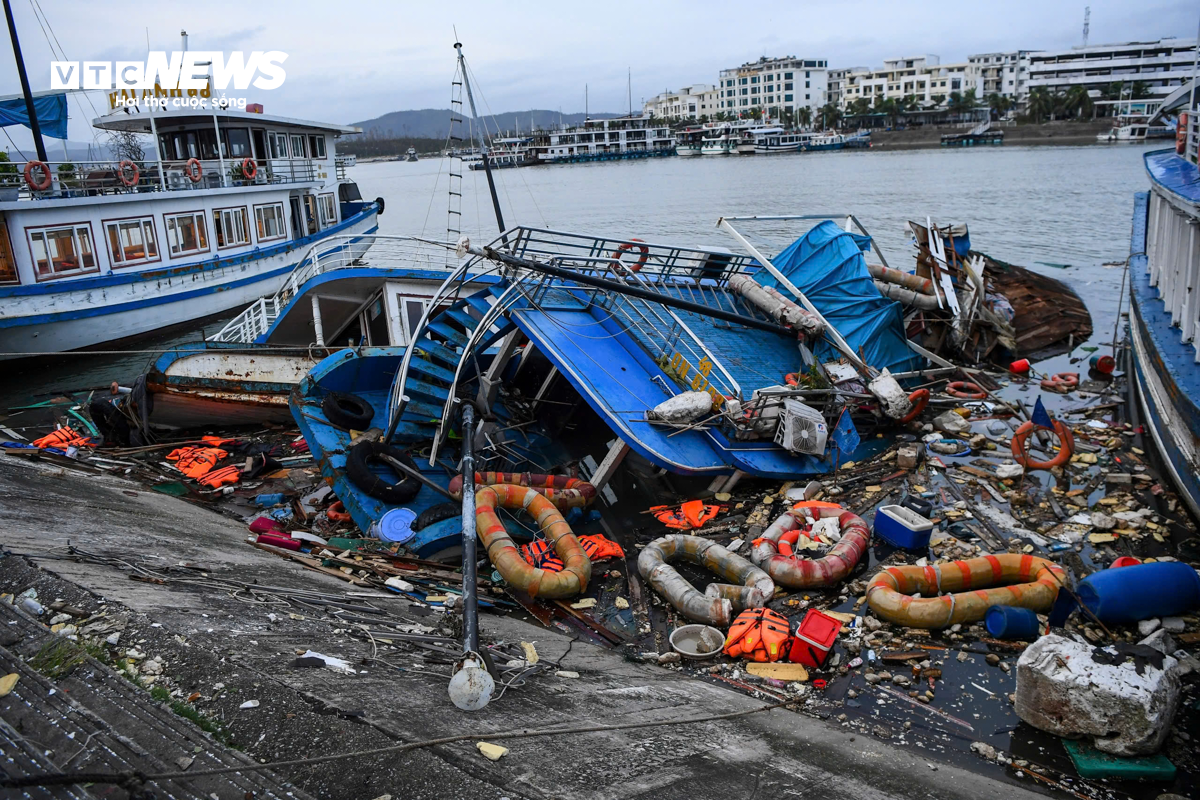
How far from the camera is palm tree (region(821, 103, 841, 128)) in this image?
11719 cm

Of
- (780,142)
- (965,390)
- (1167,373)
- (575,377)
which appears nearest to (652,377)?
(575,377)

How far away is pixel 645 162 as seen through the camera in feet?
347

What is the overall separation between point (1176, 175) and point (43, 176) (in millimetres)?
21459

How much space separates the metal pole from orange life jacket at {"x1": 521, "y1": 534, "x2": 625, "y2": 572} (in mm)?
1081

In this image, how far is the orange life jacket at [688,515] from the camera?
935 centimetres

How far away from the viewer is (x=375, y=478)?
32.8 feet

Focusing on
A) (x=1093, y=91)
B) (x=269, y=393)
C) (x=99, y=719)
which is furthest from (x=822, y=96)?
(x=99, y=719)

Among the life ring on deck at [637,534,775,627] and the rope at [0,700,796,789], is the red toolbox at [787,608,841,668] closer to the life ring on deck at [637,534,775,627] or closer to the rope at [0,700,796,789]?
the life ring on deck at [637,534,775,627]

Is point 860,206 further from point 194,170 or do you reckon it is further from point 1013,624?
point 1013,624

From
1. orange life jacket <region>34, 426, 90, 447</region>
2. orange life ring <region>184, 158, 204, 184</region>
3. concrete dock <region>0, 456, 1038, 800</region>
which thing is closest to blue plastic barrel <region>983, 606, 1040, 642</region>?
concrete dock <region>0, 456, 1038, 800</region>

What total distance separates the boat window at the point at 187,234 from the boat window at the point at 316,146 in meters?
6.46

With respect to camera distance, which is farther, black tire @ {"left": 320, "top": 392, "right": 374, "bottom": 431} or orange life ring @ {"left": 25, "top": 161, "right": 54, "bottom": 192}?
orange life ring @ {"left": 25, "top": 161, "right": 54, "bottom": 192}

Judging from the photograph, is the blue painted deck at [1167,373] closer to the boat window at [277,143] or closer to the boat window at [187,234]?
the boat window at [187,234]

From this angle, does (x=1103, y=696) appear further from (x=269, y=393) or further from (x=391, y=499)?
(x=269, y=393)
